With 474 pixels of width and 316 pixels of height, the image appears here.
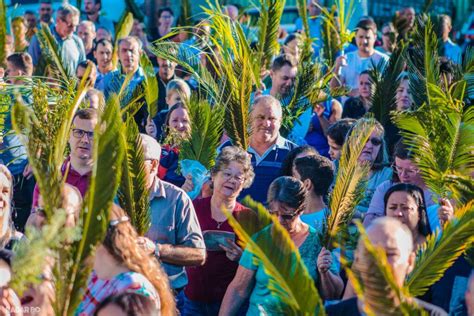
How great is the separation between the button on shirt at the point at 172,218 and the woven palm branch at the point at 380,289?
7.66 feet

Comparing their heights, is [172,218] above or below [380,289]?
below

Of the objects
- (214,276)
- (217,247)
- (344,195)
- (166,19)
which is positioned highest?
(166,19)

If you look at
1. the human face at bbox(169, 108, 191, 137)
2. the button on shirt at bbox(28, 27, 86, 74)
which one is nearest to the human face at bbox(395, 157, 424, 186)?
the human face at bbox(169, 108, 191, 137)

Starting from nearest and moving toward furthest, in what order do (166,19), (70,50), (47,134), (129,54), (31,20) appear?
(47,134), (129,54), (70,50), (166,19), (31,20)

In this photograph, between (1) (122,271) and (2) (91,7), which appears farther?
(2) (91,7)

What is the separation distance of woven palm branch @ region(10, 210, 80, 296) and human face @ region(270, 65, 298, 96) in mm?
5675

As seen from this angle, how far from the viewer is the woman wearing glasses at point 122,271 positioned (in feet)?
14.7

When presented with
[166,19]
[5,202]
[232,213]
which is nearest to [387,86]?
[232,213]

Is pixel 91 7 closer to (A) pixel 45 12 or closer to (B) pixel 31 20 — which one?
(A) pixel 45 12

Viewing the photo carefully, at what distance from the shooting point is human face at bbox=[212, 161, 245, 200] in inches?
257

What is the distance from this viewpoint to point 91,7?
15898mm

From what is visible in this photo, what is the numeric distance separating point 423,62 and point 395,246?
4502mm

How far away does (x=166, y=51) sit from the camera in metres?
8.54

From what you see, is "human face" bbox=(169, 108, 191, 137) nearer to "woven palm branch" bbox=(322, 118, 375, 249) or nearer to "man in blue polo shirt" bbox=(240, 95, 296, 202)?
"man in blue polo shirt" bbox=(240, 95, 296, 202)
